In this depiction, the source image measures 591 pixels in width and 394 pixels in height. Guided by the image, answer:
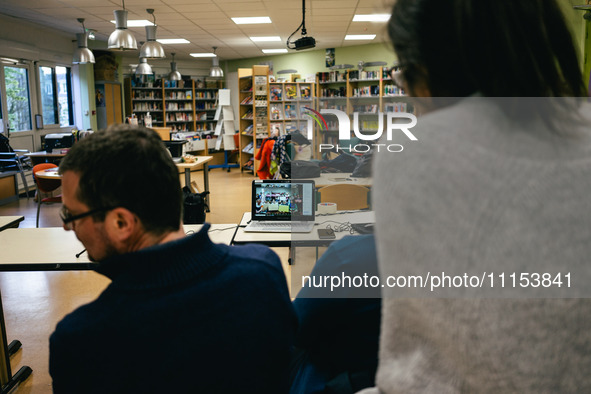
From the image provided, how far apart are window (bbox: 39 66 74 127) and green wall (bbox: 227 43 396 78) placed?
5.71 metres

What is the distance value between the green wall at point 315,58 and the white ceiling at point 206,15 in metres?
1.16

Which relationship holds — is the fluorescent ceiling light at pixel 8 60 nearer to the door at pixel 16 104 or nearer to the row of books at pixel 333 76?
the door at pixel 16 104

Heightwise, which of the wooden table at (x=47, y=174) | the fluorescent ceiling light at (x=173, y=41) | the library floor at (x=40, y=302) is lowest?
the library floor at (x=40, y=302)

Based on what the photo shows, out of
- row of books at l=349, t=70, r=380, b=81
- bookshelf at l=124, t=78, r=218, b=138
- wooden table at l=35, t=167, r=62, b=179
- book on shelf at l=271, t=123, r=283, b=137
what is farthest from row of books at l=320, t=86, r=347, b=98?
wooden table at l=35, t=167, r=62, b=179

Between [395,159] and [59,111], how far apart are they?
11.3 metres

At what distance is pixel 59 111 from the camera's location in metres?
10.3

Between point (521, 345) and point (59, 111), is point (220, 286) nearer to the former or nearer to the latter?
point (521, 345)

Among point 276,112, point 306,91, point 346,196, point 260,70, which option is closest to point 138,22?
Answer: point 260,70

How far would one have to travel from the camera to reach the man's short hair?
3.34 feet

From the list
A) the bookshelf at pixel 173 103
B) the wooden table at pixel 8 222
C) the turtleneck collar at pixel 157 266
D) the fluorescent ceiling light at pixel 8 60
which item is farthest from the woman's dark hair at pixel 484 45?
the bookshelf at pixel 173 103

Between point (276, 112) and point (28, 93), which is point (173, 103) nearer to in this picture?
point (276, 112)

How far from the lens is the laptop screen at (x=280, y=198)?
3125mm

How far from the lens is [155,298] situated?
92 cm

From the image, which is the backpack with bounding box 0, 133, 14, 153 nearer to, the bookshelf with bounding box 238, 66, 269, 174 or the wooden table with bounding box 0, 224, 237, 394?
the bookshelf with bounding box 238, 66, 269, 174
